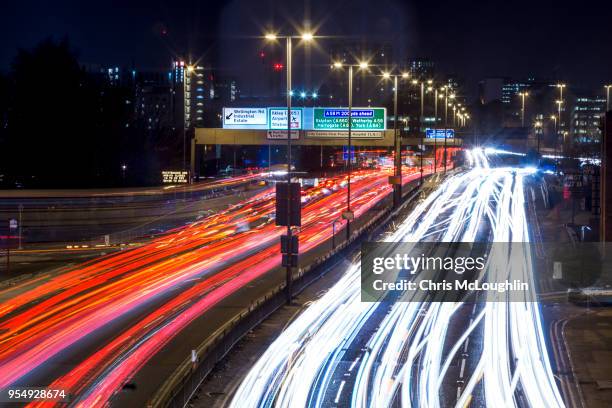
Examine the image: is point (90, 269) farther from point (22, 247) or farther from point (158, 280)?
point (22, 247)

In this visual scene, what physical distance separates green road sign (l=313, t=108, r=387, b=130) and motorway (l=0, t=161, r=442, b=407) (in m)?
A: 7.54

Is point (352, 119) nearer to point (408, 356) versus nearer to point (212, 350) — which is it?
point (408, 356)

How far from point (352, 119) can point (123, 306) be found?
26.7m

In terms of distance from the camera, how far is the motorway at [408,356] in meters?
13.5

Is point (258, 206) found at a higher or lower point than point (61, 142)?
lower

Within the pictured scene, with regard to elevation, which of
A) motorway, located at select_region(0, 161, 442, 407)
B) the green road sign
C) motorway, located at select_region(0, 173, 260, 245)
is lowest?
motorway, located at select_region(0, 161, 442, 407)

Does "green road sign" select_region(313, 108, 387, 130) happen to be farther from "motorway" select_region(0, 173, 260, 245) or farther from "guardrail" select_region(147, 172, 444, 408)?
"guardrail" select_region(147, 172, 444, 408)

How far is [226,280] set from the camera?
25516 mm

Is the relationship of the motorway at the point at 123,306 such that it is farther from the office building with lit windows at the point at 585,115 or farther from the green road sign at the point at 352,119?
the office building with lit windows at the point at 585,115

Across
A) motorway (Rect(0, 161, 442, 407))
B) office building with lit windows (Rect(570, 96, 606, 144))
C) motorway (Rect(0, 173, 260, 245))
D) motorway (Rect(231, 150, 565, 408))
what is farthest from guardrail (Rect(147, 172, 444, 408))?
office building with lit windows (Rect(570, 96, 606, 144))

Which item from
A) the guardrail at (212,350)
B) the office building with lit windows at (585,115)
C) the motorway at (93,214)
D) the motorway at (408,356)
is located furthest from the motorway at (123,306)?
the office building with lit windows at (585,115)

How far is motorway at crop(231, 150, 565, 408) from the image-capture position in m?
13.5

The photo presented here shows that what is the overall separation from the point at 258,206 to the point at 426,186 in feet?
47.8

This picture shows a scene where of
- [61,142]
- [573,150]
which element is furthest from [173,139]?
[573,150]
